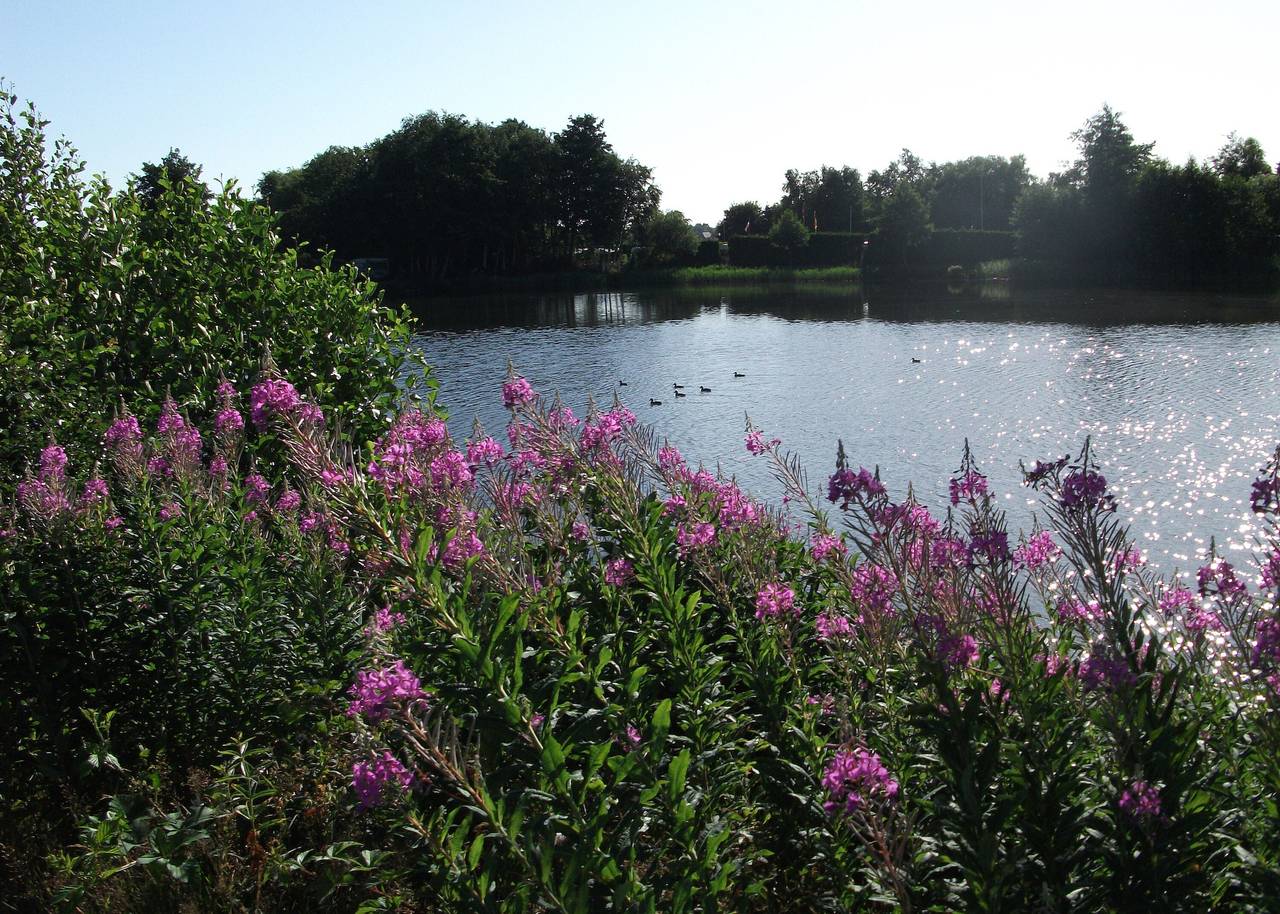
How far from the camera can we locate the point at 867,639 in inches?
119

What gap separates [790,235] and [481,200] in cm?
2895

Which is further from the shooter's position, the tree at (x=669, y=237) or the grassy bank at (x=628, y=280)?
the tree at (x=669, y=237)

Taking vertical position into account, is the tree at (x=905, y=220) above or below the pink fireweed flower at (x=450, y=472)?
above

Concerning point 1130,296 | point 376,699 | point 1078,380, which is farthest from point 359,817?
point 1130,296

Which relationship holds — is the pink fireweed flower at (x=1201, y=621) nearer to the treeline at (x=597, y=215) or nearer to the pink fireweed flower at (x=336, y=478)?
the pink fireweed flower at (x=336, y=478)

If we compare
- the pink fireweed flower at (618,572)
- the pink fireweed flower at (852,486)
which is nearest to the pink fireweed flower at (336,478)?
the pink fireweed flower at (618,572)

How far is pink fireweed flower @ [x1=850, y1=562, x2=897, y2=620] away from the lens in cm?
280

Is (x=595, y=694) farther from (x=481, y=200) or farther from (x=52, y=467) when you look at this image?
(x=481, y=200)

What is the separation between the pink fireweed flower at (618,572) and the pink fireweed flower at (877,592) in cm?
121

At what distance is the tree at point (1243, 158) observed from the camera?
2918 inches

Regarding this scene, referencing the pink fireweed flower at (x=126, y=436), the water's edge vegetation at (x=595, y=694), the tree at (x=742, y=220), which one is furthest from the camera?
the tree at (x=742, y=220)

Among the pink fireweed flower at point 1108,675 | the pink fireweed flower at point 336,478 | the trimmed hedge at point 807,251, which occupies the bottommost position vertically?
the pink fireweed flower at point 1108,675

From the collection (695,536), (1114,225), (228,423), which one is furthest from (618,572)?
(1114,225)

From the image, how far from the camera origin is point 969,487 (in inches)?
124
